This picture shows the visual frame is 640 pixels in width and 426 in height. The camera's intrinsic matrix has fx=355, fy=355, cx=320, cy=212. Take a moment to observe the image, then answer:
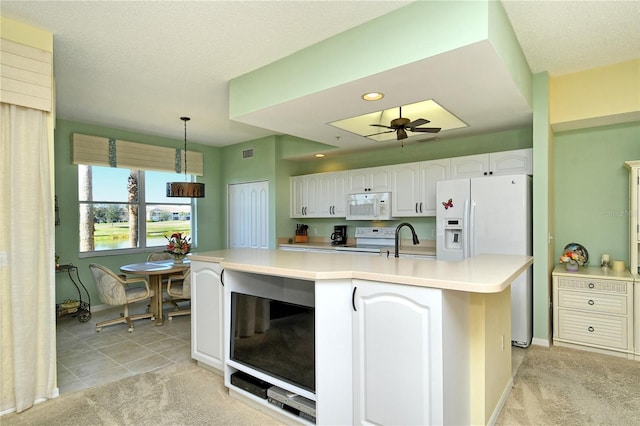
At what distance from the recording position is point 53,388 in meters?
2.63

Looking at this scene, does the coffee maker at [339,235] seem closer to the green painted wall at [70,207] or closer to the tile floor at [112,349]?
the tile floor at [112,349]

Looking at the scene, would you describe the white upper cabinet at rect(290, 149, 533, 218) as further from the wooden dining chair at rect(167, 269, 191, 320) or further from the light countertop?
the wooden dining chair at rect(167, 269, 191, 320)

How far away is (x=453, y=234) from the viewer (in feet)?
13.3

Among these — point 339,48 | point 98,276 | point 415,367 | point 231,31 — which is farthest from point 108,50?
point 415,367

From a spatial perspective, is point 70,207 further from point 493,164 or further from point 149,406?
point 493,164

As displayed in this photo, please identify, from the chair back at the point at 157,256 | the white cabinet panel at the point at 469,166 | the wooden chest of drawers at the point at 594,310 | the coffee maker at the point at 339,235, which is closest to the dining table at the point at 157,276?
the chair back at the point at 157,256

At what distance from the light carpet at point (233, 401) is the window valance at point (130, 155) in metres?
3.60

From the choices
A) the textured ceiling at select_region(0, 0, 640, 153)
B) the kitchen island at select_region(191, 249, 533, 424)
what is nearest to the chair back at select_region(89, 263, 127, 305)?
the textured ceiling at select_region(0, 0, 640, 153)

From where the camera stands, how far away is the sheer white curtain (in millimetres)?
2408

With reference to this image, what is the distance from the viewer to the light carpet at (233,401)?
233 cm

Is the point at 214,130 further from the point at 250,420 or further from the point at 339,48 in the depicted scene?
the point at 250,420

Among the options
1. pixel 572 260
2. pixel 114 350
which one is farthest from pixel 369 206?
pixel 114 350

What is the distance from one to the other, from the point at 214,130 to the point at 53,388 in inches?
156

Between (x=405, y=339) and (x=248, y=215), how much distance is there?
4.98 metres
